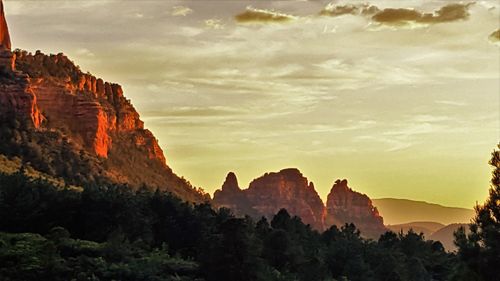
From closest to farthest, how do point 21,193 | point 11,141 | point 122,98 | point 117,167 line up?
point 21,193 < point 11,141 < point 117,167 < point 122,98

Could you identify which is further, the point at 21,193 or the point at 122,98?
the point at 122,98

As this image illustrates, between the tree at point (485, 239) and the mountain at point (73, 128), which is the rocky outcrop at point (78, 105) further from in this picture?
the tree at point (485, 239)

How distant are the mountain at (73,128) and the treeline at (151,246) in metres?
33.3

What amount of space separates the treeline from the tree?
694mm

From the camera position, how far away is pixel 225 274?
126 ft

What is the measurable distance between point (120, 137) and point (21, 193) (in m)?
119

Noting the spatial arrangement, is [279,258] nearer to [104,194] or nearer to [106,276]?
[104,194]

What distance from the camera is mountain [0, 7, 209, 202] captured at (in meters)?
104

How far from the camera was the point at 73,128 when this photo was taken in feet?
465

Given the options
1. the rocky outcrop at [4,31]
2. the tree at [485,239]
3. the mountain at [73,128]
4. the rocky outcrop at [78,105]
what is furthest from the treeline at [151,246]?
the rocky outcrop at [4,31]

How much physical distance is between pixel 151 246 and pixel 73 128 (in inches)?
3939

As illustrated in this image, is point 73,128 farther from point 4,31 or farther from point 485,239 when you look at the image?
point 485,239

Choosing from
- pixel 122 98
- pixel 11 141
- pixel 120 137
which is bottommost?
pixel 11 141

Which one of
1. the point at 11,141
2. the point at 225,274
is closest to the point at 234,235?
the point at 225,274
